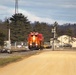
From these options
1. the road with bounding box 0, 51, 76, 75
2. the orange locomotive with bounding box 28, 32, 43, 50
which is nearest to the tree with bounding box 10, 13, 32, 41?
→ the orange locomotive with bounding box 28, 32, 43, 50

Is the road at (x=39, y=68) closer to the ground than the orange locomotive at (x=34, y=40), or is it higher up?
closer to the ground

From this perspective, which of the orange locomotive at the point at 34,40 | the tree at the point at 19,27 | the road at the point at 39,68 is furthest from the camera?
the tree at the point at 19,27

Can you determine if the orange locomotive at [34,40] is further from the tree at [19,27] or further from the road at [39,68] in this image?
the tree at [19,27]

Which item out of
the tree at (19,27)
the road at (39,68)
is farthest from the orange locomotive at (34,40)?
the tree at (19,27)

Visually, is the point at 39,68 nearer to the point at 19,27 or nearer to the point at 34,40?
the point at 34,40

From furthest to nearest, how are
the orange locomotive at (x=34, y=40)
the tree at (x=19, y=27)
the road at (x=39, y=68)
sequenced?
the tree at (x=19, y=27)
the orange locomotive at (x=34, y=40)
the road at (x=39, y=68)

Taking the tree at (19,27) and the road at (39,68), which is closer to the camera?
the road at (39,68)

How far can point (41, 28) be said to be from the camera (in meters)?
181

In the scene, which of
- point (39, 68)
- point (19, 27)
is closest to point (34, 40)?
point (39, 68)

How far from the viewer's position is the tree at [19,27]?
138613 mm

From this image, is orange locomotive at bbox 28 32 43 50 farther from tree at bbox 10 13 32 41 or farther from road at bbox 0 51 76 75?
tree at bbox 10 13 32 41

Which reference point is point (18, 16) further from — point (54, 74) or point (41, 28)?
point (54, 74)

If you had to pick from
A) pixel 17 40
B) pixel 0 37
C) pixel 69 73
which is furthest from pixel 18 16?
pixel 69 73

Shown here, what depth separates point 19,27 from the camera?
143 m
